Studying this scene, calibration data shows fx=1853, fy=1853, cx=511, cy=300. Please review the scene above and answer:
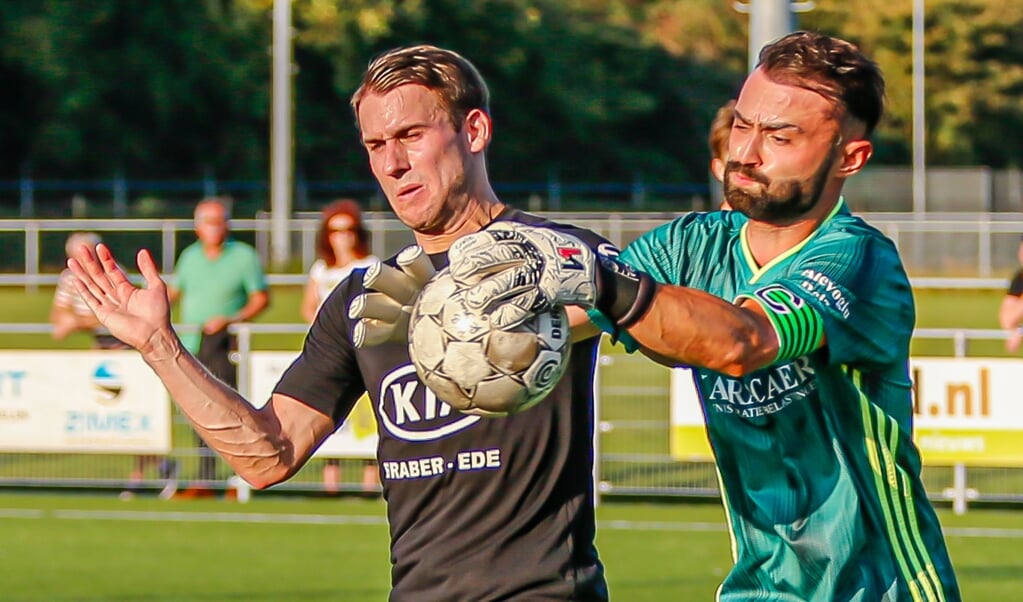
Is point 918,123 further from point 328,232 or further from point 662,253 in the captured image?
point 662,253

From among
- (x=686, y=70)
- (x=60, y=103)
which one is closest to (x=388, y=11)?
(x=60, y=103)

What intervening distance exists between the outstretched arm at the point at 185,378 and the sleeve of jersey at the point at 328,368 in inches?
2.8

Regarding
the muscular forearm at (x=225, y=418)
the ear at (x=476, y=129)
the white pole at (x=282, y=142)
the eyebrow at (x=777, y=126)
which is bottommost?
the muscular forearm at (x=225, y=418)

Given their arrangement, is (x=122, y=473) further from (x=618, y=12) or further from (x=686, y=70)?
(x=618, y=12)

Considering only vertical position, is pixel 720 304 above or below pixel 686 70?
below

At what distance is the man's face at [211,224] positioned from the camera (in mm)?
11824

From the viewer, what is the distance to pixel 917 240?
37.2 metres

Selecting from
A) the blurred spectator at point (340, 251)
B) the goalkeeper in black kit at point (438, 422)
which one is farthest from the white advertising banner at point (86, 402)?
the goalkeeper in black kit at point (438, 422)

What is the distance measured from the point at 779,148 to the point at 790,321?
43 centimetres

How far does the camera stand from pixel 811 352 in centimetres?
346

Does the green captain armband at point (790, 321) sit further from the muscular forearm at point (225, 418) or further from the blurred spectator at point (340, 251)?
the blurred spectator at point (340, 251)

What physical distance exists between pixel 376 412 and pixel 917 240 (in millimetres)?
34178

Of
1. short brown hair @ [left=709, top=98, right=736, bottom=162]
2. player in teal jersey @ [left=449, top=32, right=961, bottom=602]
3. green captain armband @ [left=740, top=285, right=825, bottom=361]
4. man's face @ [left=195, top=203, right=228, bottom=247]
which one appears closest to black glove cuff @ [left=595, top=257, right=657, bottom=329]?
player in teal jersey @ [left=449, top=32, right=961, bottom=602]

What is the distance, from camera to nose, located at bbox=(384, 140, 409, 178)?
4.01m
